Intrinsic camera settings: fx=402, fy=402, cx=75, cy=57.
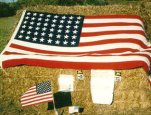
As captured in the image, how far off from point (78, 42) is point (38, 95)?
13.8 ft

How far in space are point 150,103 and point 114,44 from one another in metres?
3.00

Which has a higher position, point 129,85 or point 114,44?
point 114,44

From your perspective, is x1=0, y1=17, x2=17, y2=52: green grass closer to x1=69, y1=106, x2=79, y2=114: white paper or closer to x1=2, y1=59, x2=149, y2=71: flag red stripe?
x1=2, y1=59, x2=149, y2=71: flag red stripe

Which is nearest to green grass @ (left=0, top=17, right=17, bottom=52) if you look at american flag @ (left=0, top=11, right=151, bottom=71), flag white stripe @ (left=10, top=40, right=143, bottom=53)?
american flag @ (left=0, top=11, right=151, bottom=71)

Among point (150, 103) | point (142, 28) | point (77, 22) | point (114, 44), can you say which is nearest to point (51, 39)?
point (77, 22)

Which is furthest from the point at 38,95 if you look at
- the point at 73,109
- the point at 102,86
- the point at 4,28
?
the point at 4,28

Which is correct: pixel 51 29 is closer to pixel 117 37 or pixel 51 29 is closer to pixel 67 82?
pixel 117 37

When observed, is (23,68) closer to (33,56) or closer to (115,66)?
(33,56)

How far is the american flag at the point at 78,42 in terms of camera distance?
15.3 metres

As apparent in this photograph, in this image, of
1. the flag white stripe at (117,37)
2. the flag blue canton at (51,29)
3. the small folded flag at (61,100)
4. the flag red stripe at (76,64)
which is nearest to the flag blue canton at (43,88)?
the small folded flag at (61,100)

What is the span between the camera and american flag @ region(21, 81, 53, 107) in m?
13.7

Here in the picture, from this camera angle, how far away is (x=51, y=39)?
17641 millimetres

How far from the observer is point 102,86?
15336 millimetres

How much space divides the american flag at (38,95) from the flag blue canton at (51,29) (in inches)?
146
